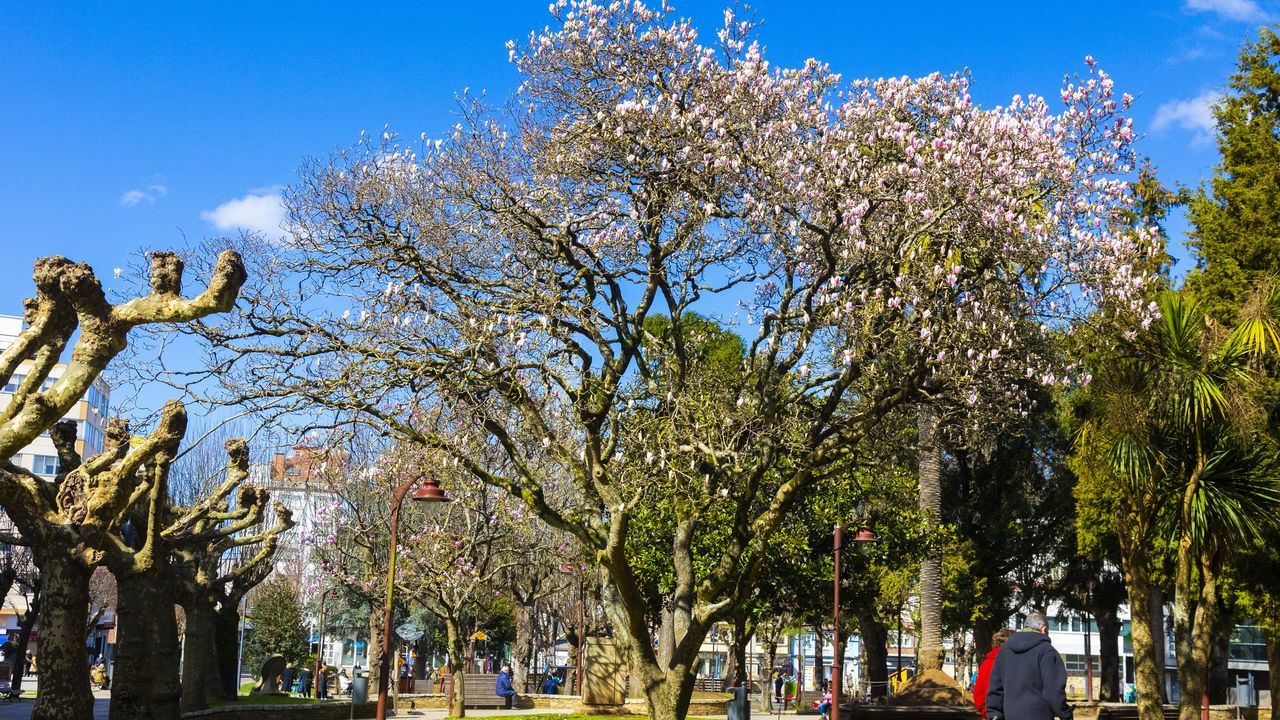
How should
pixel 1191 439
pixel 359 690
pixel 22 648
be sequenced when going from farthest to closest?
pixel 22 648 → pixel 359 690 → pixel 1191 439

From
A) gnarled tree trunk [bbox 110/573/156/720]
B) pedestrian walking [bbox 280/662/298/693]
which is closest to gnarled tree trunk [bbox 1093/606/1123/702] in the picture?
pedestrian walking [bbox 280/662/298/693]

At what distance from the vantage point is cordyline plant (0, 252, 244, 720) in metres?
12.3

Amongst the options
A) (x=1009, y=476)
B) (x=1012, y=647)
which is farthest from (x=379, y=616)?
(x=1012, y=647)

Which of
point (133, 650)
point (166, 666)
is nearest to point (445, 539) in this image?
point (166, 666)

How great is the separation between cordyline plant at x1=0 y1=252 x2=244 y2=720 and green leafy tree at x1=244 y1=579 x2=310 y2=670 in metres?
36.5

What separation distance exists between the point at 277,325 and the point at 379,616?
25.7 m

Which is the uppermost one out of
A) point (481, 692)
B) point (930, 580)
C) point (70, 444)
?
point (70, 444)

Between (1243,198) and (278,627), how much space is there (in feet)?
145

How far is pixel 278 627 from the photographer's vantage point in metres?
53.9

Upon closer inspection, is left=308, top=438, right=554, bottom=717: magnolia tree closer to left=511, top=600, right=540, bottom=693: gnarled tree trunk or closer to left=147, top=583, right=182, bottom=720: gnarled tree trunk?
left=511, top=600, right=540, bottom=693: gnarled tree trunk

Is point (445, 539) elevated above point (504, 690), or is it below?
above

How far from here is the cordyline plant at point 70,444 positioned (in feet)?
40.2

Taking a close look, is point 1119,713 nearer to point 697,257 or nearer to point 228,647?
point 697,257

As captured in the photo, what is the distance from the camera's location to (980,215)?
14570 millimetres
